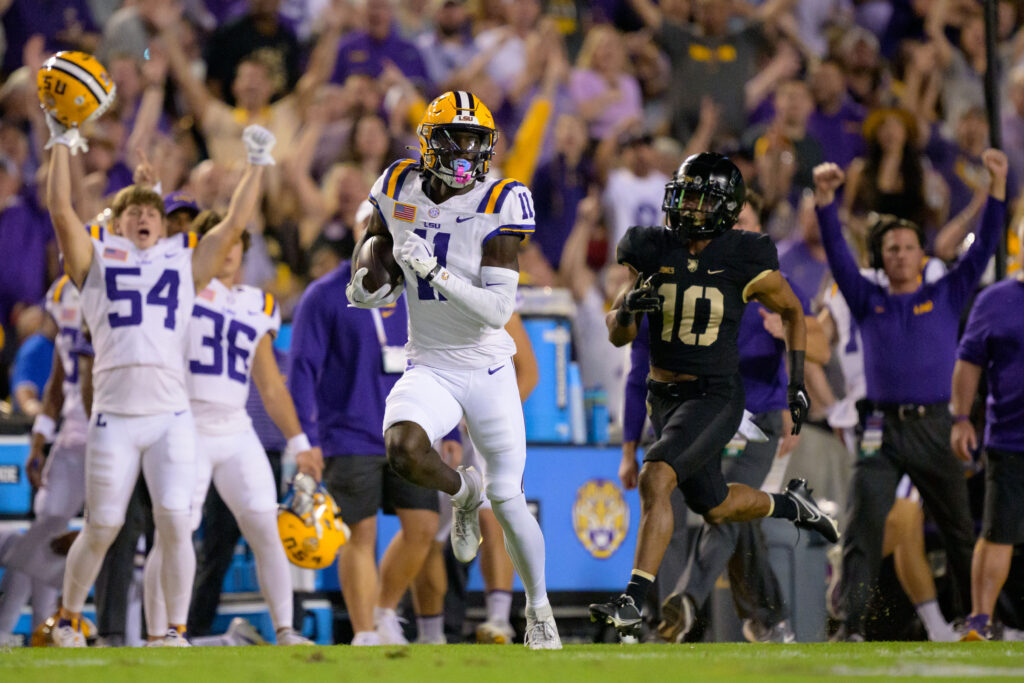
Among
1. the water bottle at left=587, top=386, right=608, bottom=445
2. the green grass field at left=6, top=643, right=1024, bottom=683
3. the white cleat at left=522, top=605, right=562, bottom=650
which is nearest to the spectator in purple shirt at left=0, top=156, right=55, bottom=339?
the water bottle at left=587, top=386, right=608, bottom=445

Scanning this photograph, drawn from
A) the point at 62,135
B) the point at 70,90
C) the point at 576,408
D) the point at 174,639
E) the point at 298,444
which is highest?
the point at 70,90

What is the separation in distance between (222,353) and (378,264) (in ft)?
5.86

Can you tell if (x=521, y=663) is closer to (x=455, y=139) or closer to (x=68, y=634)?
(x=455, y=139)

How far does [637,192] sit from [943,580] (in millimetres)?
3506

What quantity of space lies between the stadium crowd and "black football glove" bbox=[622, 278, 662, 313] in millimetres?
929

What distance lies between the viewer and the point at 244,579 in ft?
24.9

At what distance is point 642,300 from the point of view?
563 centimetres

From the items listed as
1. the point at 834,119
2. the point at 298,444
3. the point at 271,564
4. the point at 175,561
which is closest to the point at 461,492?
the point at 175,561

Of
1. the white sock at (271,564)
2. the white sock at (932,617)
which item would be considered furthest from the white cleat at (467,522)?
the white sock at (932,617)

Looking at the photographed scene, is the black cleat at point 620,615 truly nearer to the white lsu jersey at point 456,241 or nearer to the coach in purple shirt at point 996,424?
the white lsu jersey at point 456,241

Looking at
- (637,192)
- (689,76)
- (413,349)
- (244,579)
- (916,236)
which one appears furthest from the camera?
(689,76)

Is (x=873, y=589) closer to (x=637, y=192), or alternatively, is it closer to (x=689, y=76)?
(x=637, y=192)

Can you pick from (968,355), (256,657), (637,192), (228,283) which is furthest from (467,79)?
(256,657)

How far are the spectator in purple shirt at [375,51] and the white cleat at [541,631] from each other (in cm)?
590
